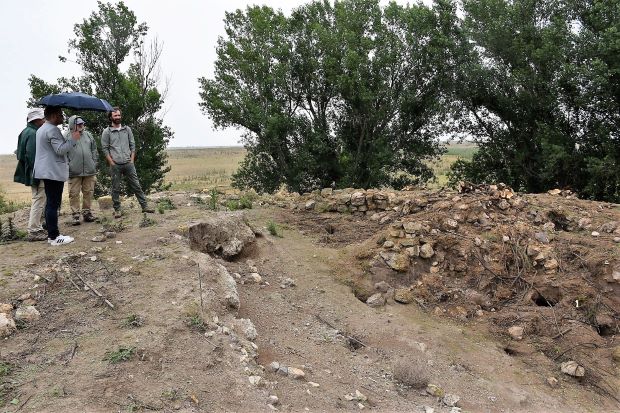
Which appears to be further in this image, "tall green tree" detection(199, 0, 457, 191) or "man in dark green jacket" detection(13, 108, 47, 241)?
"tall green tree" detection(199, 0, 457, 191)

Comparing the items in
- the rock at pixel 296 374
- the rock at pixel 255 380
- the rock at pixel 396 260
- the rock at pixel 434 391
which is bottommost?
the rock at pixel 434 391

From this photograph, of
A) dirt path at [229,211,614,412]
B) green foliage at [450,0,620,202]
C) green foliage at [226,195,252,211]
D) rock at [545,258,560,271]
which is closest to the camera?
dirt path at [229,211,614,412]

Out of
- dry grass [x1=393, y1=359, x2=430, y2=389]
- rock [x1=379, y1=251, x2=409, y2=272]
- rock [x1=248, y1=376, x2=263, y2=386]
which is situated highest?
rock [x1=379, y1=251, x2=409, y2=272]

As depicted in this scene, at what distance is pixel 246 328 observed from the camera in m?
5.12

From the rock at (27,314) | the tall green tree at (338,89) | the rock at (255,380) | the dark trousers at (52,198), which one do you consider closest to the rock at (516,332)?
the rock at (255,380)

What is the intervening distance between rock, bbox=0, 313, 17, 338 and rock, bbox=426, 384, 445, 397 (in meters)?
4.12

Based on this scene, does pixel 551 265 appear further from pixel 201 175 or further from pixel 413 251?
pixel 201 175

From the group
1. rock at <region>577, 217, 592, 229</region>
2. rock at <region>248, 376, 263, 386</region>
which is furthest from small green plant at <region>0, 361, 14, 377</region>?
rock at <region>577, 217, 592, 229</region>

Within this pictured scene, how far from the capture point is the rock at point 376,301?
6.67m

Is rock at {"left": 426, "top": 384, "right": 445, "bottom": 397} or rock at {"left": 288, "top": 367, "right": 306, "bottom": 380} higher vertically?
rock at {"left": 288, "top": 367, "right": 306, "bottom": 380}

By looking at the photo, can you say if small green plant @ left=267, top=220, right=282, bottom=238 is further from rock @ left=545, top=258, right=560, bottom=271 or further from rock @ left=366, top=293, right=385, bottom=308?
rock @ left=545, top=258, right=560, bottom=271

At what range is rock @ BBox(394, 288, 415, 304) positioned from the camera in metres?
6.78

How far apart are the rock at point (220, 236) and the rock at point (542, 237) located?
4.65 meters

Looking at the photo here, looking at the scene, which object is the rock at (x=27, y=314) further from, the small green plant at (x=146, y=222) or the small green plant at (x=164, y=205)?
the small green plant at (x=164, y=205)
